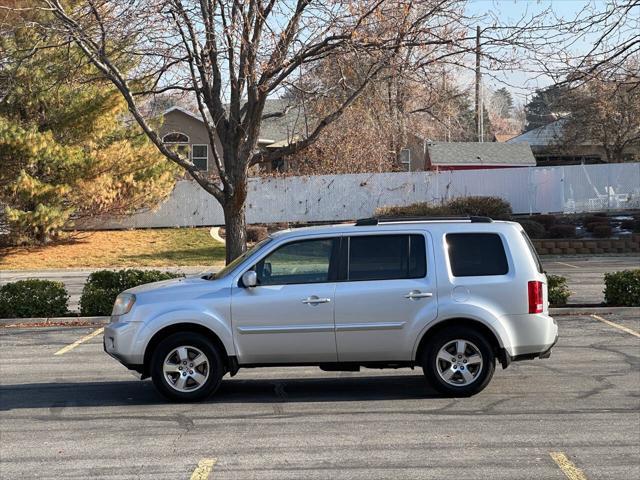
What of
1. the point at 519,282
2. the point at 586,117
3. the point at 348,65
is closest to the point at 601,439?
the point at 519,282

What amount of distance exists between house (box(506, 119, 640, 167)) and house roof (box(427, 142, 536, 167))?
139 centimetres

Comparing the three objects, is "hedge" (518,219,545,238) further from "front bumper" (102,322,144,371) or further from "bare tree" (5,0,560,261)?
"front bumper" (102,322,144,371)

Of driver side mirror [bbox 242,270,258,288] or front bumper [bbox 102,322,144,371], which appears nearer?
driver side mirror [bbox 242,270,258,288]

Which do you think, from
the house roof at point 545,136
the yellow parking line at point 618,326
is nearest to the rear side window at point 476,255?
the yellow parking line at point 618,326

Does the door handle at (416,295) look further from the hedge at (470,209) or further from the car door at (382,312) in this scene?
the hedge at (470,209)

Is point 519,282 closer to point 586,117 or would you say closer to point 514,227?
point 514,227

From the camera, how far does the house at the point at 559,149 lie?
4363cm

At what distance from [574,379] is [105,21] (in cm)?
882

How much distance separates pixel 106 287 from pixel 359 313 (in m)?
7.95

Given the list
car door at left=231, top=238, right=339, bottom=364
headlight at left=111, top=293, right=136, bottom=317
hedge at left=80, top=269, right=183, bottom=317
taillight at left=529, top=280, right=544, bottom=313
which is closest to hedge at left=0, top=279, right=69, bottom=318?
hedge at left=80, top=269, right=183, bottom=317

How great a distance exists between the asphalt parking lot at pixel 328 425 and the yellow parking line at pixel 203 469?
0.08ft

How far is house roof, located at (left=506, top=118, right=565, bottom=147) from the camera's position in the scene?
44.5 m

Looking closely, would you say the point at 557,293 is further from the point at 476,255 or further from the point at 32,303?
the point at 32,303

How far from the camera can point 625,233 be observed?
28.1 metres
